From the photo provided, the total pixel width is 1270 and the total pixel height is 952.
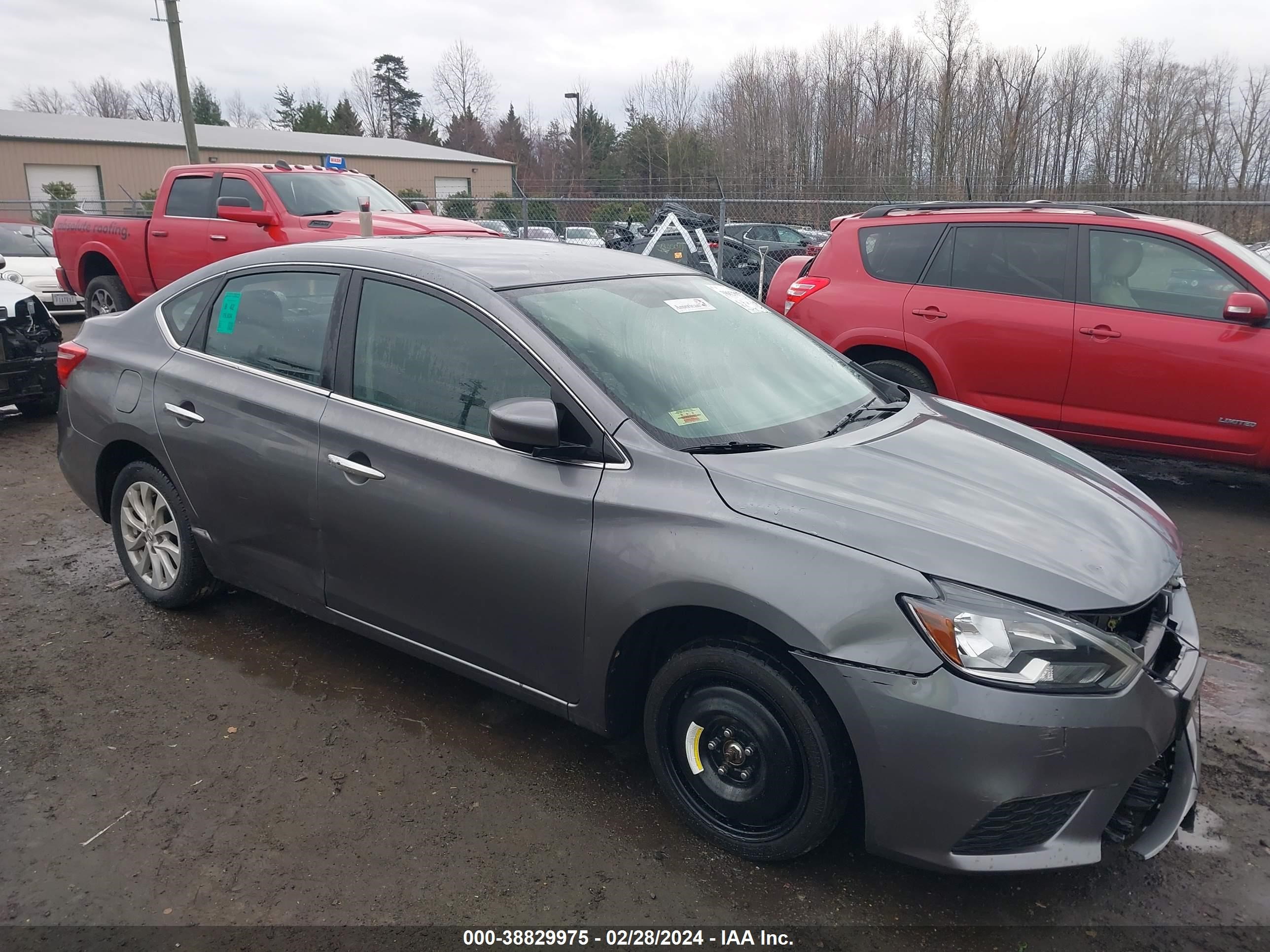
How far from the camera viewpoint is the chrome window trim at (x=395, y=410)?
2.81 metres

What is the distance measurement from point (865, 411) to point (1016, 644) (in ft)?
4.44

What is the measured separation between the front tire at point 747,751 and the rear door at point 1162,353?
448 centimetres

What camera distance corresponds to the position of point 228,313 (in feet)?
12.9

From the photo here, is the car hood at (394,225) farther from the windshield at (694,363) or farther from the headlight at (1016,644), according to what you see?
the headlight at (1016,644)

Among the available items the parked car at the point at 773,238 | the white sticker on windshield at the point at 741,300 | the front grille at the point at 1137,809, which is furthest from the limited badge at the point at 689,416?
the parked car at the point at 773,238

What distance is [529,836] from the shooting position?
9.22 ft

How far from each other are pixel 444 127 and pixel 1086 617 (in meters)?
69.1

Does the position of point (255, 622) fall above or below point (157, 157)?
below

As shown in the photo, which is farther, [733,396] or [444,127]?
[444,127]

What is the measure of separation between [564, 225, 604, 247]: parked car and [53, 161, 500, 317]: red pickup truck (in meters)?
4.29

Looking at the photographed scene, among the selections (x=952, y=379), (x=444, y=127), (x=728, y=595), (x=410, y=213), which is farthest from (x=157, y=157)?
(x=728, y=595)

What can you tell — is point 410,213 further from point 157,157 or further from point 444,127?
point 444,127

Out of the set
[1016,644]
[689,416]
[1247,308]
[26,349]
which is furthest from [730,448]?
[26,349]

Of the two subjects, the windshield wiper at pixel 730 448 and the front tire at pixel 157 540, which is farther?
the front tire at pixel 157 540
